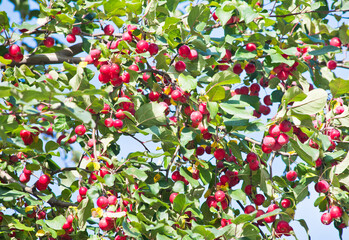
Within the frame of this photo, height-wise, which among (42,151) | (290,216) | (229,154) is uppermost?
(42,151)

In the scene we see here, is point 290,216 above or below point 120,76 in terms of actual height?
below

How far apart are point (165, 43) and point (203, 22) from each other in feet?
0.81

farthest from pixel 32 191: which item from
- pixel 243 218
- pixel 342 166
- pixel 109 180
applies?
pixel 342 166

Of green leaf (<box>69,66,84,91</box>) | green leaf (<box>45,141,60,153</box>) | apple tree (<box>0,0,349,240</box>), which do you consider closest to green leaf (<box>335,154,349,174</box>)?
apple tree (<box>0,0,349,240</box>)

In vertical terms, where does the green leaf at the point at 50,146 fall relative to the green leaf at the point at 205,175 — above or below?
above

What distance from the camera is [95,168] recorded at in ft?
→ 7.48

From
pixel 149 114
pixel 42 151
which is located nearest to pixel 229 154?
pixel 149 114

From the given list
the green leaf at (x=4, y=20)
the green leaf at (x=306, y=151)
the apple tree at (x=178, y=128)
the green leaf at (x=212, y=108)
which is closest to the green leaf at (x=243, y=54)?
the apple tree at (x=178, y=128)

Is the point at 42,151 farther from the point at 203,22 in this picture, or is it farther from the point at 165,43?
the point at 203,22

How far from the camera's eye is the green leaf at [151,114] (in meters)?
2.34

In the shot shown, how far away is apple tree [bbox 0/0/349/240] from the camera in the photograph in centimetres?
223

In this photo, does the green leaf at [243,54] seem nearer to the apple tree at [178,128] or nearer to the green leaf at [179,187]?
the apple tree at [178,128]

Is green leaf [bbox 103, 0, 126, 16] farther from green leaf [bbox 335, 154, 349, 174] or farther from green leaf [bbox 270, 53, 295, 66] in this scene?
green leaf [bbox 335, 154, 349, 174]

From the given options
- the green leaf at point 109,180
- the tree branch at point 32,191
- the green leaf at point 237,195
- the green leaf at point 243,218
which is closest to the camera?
the green leaf at point 243,218
